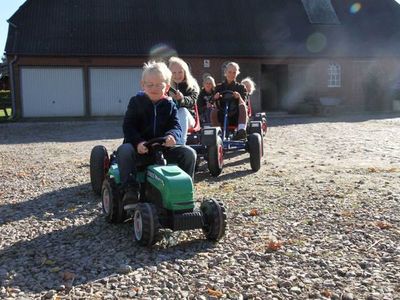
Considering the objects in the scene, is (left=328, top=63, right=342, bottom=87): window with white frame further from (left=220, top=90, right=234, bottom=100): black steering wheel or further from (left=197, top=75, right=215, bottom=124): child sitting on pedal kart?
(left=220, top=90, right=234, bottom=100): black steering wheel

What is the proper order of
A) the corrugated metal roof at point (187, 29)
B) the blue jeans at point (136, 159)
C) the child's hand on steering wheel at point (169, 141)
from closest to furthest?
1. the child's hand on steering wheel at point (169, 141)
2. the blue jeans at point (136, 159)
3. the corrugated metal roof at point (187, 29)

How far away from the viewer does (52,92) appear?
24.5m

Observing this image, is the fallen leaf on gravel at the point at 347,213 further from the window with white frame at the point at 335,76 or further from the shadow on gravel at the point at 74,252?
the window with white frame at the point at 335,76

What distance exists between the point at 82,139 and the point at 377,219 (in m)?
11.1

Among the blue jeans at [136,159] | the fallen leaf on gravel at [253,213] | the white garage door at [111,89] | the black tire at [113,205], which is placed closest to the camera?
the blue jeans at [136,159]

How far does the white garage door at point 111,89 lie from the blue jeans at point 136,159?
67.8 ft

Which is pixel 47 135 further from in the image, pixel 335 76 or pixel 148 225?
pixel 335 76

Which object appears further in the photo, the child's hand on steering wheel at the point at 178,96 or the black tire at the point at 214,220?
the child's hand on steering wheel at the point at 178,96

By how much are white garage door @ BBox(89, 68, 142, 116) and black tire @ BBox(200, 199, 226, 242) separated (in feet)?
69.7

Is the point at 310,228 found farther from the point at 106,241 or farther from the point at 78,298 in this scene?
the point at 78,298

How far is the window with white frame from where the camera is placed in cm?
2878

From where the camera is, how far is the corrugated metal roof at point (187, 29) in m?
24.7

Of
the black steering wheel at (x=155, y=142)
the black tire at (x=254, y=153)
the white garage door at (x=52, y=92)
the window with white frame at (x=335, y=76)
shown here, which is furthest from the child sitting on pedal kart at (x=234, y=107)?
the window with white frame at (x=335, y=76)

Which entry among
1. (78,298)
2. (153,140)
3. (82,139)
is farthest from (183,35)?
(78,298)
